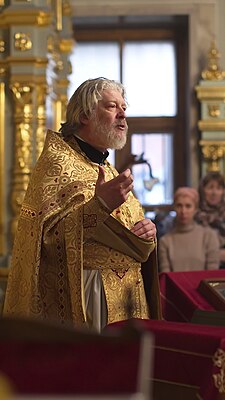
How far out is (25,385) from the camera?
1.18m

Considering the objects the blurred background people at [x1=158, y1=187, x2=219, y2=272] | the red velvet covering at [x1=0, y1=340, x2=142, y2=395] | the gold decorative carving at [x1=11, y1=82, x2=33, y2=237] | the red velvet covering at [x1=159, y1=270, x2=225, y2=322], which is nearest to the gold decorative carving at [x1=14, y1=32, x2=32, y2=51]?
the gold decorative carving at [x1=11, y1=82, x2=33, y2=237]

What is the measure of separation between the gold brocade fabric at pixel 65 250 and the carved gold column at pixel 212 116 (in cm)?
638

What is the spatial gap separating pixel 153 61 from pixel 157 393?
28.1 feet

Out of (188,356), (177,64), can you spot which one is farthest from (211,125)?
(188,356)

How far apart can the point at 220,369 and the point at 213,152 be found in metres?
7.70

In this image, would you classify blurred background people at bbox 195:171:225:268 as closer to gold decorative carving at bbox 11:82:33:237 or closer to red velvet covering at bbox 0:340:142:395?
gold decorative carving at bbox 11:82:33:237

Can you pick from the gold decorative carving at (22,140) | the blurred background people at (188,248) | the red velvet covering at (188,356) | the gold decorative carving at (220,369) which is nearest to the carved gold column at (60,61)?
the gold decorative carving at (22,140)

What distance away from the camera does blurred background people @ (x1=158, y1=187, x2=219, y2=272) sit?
5688mm

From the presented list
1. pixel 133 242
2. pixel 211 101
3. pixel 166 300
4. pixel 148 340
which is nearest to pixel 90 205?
pixel 133 242

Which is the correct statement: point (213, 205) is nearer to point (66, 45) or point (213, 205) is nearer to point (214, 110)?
point (66, 45)

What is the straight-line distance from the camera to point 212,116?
32.7 ft

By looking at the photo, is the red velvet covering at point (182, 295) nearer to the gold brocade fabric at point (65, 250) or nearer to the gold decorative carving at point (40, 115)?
the gold brocade fabric at point (65, 250)

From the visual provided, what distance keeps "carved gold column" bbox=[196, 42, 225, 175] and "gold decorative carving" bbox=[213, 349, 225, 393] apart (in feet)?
25.1

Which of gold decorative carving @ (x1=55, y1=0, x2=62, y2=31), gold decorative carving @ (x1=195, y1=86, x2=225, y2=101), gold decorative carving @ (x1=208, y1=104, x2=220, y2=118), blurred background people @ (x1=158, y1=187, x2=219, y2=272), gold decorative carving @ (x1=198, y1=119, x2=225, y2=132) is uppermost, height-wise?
gold decorative carving @ (x1=55, y1=0, x2=62, y2=31)
